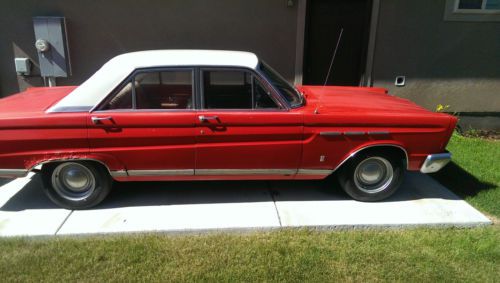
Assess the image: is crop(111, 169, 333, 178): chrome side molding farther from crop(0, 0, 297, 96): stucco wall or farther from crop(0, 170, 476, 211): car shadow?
crop(0, 0, 297, 96): stucco wall

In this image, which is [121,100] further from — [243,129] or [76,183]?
[243,129]

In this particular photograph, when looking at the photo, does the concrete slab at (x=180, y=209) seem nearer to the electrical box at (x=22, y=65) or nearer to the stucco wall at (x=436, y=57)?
the electrical box at (x=22, y=65)

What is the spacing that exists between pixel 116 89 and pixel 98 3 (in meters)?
3.37

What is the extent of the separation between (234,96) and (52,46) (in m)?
3.93

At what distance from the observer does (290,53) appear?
705 centimetres

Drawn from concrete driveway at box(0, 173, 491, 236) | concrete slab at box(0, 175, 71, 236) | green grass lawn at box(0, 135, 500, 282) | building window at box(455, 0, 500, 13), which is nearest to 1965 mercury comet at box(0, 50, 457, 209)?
concrete slab at box(0, 175, 71, 236)

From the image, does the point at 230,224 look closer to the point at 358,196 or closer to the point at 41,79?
the point at 358,196

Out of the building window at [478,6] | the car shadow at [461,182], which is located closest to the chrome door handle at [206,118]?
the car shadow at [461,182]

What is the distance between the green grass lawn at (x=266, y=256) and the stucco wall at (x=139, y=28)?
3.94 meters

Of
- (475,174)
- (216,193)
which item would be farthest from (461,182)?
(216,193)

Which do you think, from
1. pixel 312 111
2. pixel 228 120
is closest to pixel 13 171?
pixel 228 120

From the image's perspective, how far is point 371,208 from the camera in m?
4.39

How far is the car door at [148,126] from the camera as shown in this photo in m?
3.93

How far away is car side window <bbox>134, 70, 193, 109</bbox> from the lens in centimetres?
405
